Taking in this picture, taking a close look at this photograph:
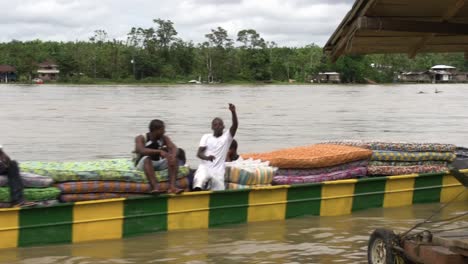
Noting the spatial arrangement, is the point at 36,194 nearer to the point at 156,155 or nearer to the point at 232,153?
the point at 156,155

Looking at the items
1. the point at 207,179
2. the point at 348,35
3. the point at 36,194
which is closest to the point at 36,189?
the point at 36,194

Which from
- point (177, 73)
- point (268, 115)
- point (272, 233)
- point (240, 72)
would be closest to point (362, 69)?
point (240, 72)

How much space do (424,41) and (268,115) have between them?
2804 centimetres

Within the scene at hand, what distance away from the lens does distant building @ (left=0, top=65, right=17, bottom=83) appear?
111 meters

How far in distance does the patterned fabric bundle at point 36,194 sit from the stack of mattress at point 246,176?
2323 mm

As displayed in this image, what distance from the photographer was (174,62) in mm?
107438

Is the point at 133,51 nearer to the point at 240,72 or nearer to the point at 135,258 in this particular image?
Result: the point at 240,72

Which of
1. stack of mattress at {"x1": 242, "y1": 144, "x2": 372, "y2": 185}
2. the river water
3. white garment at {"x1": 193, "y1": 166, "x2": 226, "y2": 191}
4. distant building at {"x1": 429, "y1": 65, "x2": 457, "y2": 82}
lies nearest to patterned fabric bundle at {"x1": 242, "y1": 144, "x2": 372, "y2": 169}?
stack of mattress at {"x1": 242, "y1": 144, "x2": 372, "y2": 185}

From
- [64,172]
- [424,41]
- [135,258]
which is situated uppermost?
[424,41]

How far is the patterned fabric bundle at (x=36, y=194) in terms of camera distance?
742cm

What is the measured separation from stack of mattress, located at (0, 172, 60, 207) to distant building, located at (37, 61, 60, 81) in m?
108

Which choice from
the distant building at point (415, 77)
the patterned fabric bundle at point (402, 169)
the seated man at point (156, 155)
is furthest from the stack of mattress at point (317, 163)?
Result: the distant building at point (415, 77)

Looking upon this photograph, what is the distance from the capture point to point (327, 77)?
395ft

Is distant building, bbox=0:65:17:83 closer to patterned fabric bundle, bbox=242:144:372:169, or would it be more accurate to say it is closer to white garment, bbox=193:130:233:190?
patterned fabric bundle, bbox=242:144:372:169
